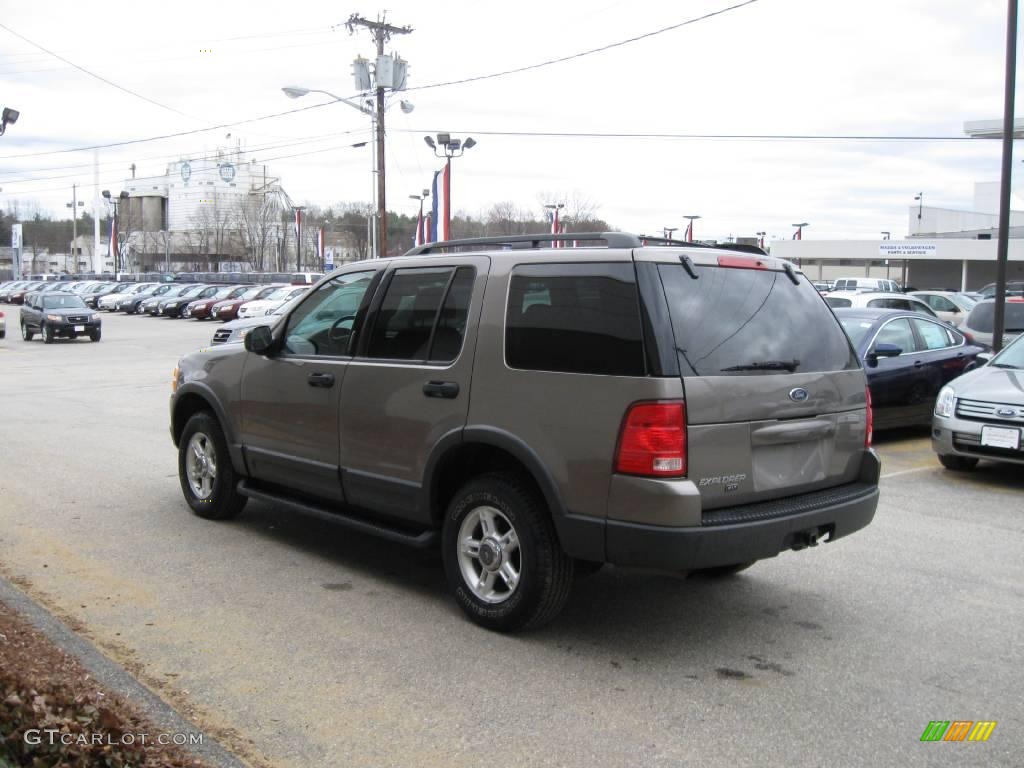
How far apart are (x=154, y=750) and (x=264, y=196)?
107791mm

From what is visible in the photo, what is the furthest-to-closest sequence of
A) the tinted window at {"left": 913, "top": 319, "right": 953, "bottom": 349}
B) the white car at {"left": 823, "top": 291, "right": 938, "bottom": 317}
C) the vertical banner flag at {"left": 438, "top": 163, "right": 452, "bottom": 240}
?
1. the vertical banner flag at {"left": 438, "top": 163, "right": 452, "bottom": 240}
2. the white car at {"left": 823, "top": 291, "right": 938, "bottom": 317}
3. the tinted window at {"left": 913, "top": 319, "right": 953, "bottom": 349}

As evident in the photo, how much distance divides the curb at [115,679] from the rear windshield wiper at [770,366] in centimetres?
269

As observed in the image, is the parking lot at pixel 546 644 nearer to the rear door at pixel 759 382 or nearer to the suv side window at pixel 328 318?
the rear door at pixel 759 382

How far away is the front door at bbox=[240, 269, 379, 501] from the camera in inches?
230

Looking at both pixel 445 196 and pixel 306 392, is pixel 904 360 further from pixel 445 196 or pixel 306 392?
pixel 445 196

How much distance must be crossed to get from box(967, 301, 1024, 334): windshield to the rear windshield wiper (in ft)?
45.8

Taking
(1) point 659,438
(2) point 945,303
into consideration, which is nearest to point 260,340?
(1) point 659,438

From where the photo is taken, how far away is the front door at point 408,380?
16.7ft

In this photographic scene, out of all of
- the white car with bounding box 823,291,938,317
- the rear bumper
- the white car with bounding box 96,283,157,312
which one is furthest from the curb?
the white car with bounding box 96,283,157,312

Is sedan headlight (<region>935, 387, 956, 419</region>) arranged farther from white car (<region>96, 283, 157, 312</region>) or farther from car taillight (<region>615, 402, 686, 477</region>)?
white car (<region>96, 283, 157, 312</region>)

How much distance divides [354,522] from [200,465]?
214cm

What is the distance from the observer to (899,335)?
1149 cm

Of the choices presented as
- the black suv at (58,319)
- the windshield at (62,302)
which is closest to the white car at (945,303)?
the black suv at (58,319)

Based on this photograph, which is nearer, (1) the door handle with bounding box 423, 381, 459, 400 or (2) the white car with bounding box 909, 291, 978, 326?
(1) the door handle with bounding box 423, 381, 459, 400
